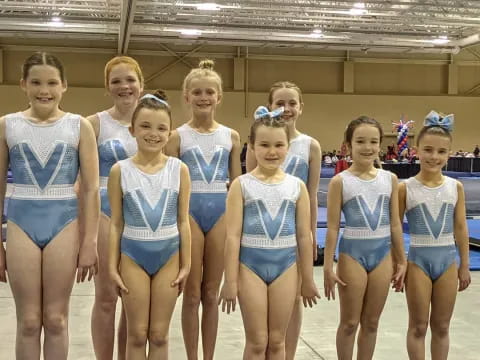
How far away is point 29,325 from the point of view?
8.91ft

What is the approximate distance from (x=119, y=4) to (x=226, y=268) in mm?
12816

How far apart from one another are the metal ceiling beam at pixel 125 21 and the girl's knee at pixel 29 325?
422 inches

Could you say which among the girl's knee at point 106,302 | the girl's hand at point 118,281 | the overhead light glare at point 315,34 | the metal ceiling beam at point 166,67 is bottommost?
the girl's knee at point 106,302

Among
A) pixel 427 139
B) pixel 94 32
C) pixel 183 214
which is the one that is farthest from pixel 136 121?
Answer: pixel 94 32

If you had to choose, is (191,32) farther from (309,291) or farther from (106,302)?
(309,291)

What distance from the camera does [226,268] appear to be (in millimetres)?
2805

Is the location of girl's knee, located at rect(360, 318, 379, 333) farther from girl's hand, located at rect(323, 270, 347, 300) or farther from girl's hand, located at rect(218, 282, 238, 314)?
girl's hand, located at rect(218, 282, 238, 314)

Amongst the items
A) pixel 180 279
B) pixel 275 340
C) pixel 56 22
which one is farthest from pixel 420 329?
pixel 56 22

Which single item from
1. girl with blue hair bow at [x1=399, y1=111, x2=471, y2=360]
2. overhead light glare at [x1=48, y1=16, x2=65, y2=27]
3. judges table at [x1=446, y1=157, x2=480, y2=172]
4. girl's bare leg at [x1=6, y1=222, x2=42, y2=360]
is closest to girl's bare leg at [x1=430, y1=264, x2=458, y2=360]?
girl with blue hair bow at [x1=399, y1=111, x2=471, y2=360]

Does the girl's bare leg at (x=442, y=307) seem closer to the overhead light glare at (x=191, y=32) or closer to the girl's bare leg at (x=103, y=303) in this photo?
the girl's bare leg at (x=103, y=303)

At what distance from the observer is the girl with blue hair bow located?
10.4 ft

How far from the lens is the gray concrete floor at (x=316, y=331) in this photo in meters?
4.02

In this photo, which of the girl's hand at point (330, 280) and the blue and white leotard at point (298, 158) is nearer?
the girl's hand at point (330, 280)

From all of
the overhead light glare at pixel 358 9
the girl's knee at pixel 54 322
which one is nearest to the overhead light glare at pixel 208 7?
the overhead light glare at pixel 358 9
